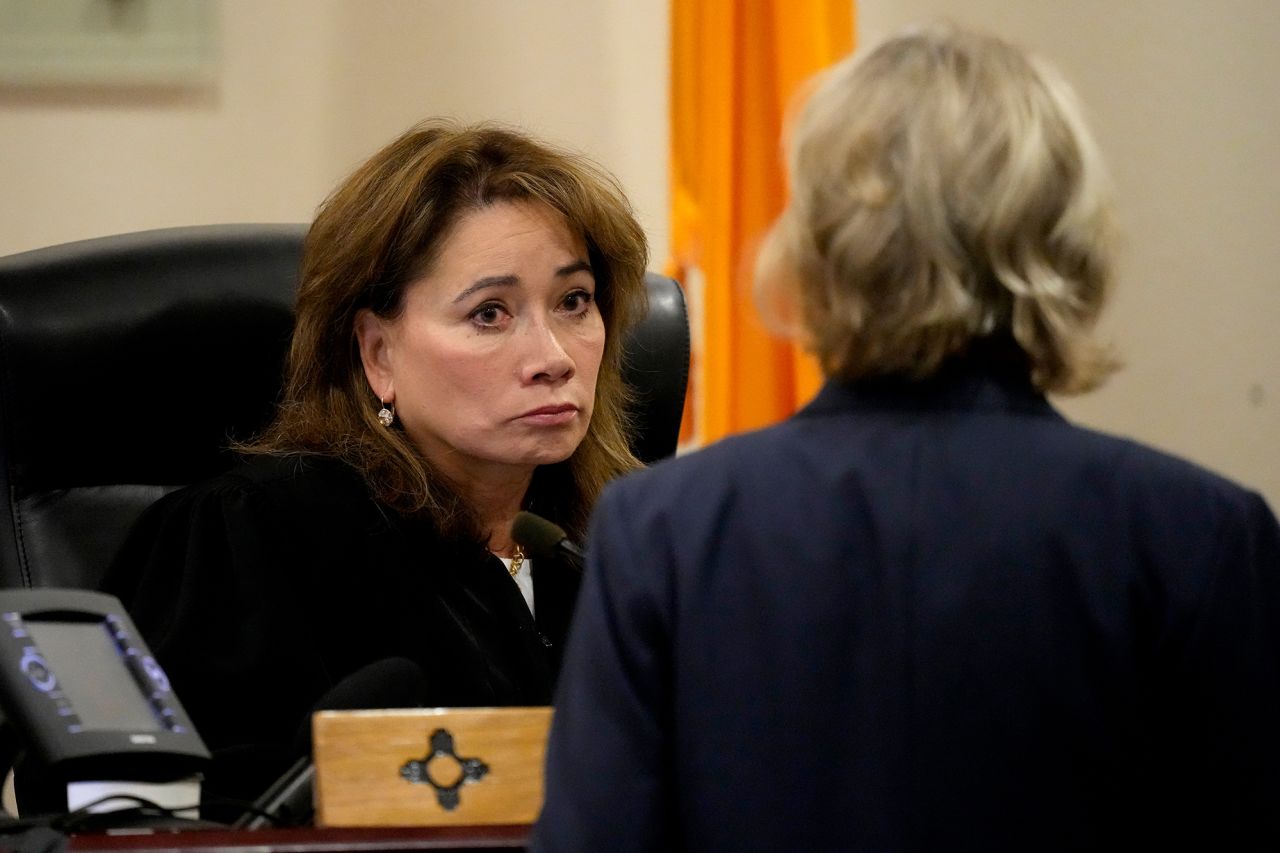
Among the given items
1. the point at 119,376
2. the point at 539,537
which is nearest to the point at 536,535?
the point at 539,537

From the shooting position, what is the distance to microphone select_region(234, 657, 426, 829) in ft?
4.11

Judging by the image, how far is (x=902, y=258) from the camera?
97 centimetres

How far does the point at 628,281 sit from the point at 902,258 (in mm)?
1118

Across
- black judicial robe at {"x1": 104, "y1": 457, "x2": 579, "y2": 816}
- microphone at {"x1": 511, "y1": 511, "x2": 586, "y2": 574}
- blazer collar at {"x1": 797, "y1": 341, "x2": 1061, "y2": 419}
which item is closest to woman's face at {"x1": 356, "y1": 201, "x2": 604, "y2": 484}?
black judicial robe at {"x1": 104, "y1": 457, "x2": 579, "y2": 816}

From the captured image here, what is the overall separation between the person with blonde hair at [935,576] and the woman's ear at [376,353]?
1017mm

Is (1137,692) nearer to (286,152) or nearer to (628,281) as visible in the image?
(628,281)

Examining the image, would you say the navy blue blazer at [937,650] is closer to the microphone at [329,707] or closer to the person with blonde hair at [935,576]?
the person with blonde hair at [935,576]

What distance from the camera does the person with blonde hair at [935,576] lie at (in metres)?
0.94

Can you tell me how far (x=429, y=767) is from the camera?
1.18 meters

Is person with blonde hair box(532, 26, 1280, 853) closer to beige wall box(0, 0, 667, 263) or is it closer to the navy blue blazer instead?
the navy blue blazer

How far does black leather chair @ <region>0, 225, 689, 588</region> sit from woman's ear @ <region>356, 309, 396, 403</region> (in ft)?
0.42

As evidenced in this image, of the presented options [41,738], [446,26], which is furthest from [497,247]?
[446,26]

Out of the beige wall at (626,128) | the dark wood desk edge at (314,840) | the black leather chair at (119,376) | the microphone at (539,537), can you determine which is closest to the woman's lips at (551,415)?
the black leather chair at (119,376)

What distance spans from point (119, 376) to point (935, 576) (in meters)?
1.29
